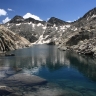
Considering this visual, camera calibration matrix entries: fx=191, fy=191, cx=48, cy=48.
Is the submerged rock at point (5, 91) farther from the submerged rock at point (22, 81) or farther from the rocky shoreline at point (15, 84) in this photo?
the submerged rock at point (22, 81)

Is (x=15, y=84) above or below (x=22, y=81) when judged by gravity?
below

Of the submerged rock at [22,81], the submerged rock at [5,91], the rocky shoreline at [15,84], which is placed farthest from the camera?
the submerged rock at [22,81]

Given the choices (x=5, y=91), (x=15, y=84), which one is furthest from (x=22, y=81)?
(x=5, y=91)

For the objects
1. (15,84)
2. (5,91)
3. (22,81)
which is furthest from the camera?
(22,81)

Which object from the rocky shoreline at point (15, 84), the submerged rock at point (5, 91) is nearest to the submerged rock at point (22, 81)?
the rocky shoreline at point (15, 84)

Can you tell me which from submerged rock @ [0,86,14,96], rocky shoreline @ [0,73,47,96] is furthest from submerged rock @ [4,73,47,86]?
submerged rock @ [0,86,14,96]

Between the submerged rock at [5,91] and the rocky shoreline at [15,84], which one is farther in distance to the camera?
the rocky shoreline at [15,84]

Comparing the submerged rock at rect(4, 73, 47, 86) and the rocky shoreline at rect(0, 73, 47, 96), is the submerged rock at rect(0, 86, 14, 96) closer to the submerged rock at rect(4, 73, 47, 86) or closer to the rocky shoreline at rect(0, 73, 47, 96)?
the rocky shoreline at rect(0, 73, 47, 96)

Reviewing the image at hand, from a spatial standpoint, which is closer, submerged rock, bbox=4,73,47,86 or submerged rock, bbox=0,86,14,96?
submerged rock, bbox=0,86,14,96

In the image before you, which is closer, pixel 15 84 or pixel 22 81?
pixel 15 84

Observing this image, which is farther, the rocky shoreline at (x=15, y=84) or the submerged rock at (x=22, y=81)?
the submerged rock at (x=22, y=81)

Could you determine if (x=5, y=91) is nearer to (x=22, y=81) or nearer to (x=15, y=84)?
(x=15, y=84)

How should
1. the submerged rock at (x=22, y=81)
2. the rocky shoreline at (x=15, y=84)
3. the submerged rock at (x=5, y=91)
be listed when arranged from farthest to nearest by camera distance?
the submerged rock at (x=22, y=81), the rocky shoreline at (x=15, y=84), the submerged rock at (x=5, y=91)

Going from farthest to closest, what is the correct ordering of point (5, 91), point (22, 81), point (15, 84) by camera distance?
1. point (22, 81)
2. point (15, 84)
3. point (5, 91)
